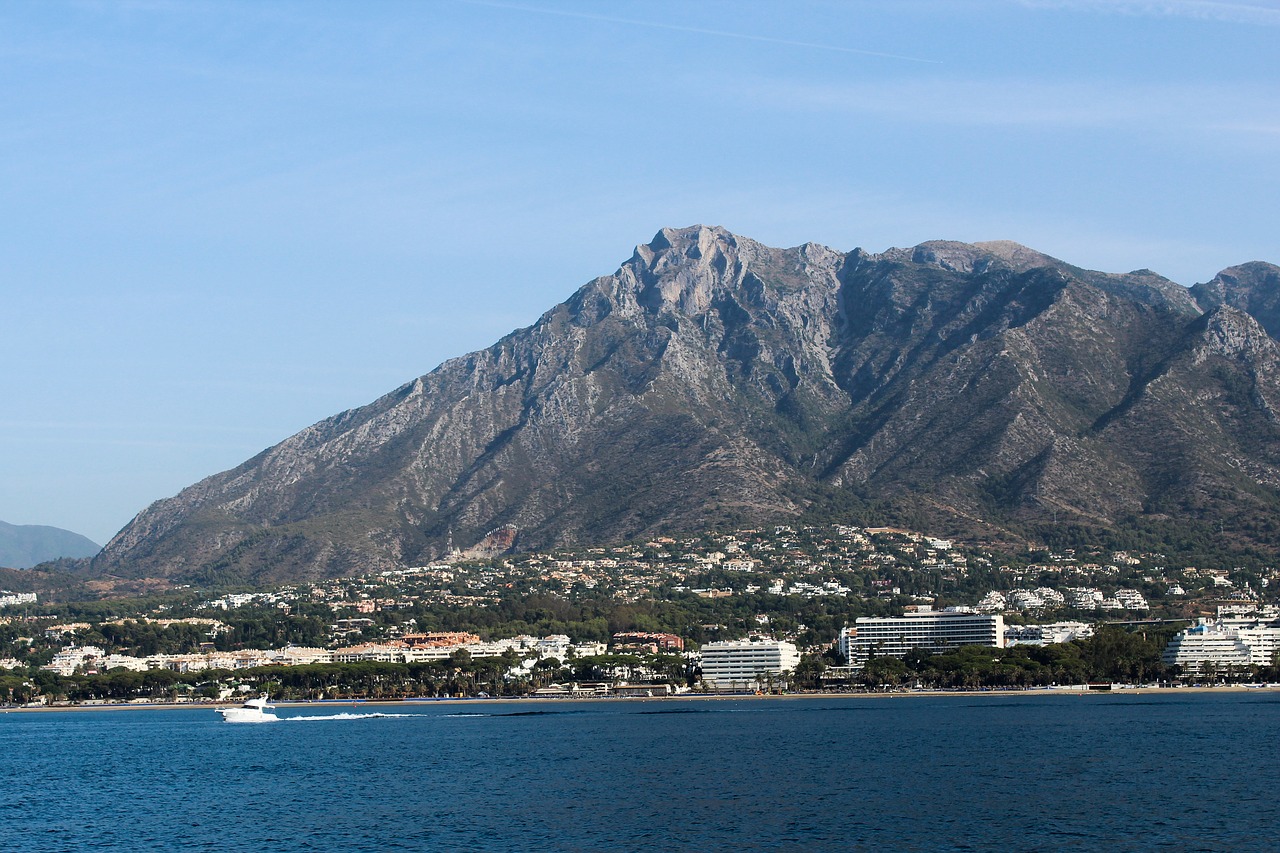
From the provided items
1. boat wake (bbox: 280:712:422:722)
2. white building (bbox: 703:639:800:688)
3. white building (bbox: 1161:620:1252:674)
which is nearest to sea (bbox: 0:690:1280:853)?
boat wake (bbox: 280:712:422:722)

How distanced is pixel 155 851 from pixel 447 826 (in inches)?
478

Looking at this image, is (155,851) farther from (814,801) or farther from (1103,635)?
(1103,635)

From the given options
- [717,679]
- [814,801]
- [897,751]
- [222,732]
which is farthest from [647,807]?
[717,679]

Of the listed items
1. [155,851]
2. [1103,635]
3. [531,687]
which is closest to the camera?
[155,851]

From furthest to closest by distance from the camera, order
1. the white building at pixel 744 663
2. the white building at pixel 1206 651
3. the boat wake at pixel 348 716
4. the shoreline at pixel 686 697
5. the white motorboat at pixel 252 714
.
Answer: the white building at pixel 744 663
the white building at pixel 1206 651
the shoreline at pixel 686 697
the boat wake at pixel 348 716
the white motorboat at pixel 252 714

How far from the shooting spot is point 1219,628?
609 feet

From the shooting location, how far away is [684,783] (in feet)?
274

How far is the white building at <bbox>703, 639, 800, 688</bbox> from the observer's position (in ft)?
614

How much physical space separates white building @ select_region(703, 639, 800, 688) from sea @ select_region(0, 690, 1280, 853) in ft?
146

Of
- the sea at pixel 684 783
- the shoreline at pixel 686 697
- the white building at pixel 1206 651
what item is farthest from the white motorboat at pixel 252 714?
the white building at pixel 1206 651

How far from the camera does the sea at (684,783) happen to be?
6594 centimetres

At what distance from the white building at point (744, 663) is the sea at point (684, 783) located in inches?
1756

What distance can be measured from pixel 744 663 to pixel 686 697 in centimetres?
894

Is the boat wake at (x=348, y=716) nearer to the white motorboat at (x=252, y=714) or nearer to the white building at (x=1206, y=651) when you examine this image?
the white motorboat at (x=252, y=714)
